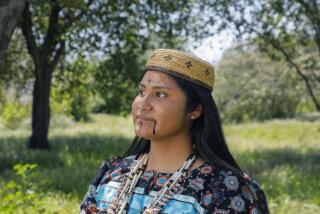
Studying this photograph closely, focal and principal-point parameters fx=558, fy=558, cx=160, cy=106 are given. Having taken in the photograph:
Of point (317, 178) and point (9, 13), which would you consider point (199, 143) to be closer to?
point (9, 13)

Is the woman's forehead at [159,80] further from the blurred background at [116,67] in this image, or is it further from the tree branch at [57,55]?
the tree branch at [57,55]

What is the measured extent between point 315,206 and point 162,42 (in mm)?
9920

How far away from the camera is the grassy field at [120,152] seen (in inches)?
327

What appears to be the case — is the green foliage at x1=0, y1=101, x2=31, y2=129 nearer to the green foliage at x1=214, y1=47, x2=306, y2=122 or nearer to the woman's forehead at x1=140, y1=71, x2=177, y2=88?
the green foliage at x1=214, y1=47, x2=306, y2=122

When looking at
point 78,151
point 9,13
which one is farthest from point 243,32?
point 9,13

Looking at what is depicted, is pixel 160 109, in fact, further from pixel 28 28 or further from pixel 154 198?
pixel 28 28

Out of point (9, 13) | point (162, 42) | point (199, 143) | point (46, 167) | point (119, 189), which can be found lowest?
point (46, 167)

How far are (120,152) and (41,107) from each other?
3097 millimetres

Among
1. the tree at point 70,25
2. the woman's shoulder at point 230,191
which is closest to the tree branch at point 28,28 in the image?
the tree at point 70,25

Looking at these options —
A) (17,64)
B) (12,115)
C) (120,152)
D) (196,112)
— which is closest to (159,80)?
(196,112)

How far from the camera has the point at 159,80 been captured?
2633mm

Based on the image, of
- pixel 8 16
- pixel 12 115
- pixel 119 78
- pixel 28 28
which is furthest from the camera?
pixel 12 115

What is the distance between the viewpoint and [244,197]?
2.47m

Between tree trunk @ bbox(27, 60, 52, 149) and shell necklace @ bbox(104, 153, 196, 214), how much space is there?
13985 millimetres
